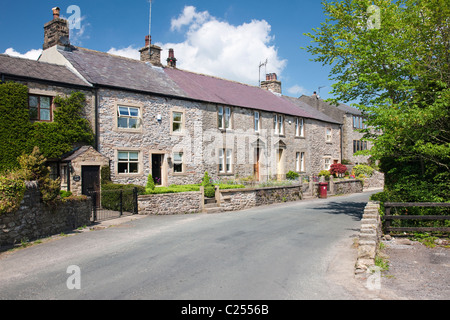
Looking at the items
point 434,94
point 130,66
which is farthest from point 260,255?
point 130,66

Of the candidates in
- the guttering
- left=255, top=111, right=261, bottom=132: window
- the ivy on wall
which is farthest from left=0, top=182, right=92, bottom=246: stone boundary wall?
left=255, top=111, right=261, bottom=132: window

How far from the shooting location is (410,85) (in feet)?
46.1

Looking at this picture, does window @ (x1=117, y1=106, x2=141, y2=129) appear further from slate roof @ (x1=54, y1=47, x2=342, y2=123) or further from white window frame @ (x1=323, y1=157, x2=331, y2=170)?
white window frame @ (x1=323, y1=157, x2=331, y2=170)

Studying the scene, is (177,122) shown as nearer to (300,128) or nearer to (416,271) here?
(300,128)

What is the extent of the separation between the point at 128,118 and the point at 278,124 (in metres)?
15.6

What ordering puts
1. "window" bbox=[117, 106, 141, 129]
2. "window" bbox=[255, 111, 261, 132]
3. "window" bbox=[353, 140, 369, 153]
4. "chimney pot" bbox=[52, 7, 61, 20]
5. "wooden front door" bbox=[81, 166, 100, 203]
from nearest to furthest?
"wooden front door" bbox=[81, 166, 100, 203]
"window" bbox=[117, 106, 141, 129]
"chimney pot" bbox=[52, 7, 61, 20]
"window" bbox=[255, 111, 261, 132]
"window" bbox=[353, 140, 369, 153]

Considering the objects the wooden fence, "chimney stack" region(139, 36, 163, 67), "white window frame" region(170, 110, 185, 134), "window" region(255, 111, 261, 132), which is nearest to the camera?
the wooden fence

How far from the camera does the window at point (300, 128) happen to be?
3547cm

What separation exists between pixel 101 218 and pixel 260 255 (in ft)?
31.9

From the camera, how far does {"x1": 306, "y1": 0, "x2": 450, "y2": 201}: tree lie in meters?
12.6

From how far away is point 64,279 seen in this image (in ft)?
25.1

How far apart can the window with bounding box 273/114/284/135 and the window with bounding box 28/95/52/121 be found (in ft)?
64.0
